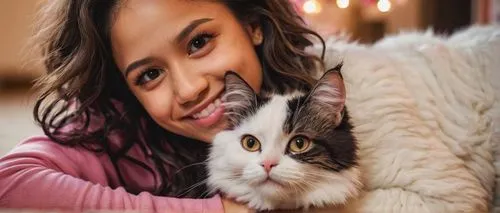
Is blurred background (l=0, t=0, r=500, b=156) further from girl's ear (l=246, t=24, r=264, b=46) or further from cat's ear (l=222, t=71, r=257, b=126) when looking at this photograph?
cat's ear (l=222, t=71, r=257, b=126)

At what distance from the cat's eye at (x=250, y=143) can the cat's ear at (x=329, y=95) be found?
85 mm

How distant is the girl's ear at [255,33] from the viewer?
0.84 meters

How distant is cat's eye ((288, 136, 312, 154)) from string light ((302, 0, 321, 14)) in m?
1.28

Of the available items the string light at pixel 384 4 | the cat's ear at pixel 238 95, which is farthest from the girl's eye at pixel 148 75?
the string light at pixel 384 4

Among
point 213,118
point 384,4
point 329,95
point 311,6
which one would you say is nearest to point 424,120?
point 329,95

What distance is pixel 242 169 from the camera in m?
0.69

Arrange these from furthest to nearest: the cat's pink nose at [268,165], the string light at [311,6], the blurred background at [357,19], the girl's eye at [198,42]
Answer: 1. the blurred background at [357,19]
2. the string light at [311,6]
3. the girl's eye at [198,42]
4. the cat's pink nose at [268,165]

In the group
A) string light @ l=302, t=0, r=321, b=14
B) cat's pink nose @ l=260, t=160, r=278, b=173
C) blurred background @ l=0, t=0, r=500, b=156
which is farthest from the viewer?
blurred background @ l=0, t=0, r=500, b=156

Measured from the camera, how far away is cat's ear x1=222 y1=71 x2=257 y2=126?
740 mm

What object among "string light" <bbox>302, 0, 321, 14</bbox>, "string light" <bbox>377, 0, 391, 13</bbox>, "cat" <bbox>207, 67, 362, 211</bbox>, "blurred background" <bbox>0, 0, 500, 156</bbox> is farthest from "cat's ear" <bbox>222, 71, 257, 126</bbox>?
"string light" <bbox>377, 0, 391, 13</bbox>

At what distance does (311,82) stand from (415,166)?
0.19 metres

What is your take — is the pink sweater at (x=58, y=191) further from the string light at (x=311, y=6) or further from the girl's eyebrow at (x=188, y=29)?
the string light at (x=311, y=6)

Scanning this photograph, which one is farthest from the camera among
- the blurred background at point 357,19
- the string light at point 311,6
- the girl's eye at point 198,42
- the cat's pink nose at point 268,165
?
the blurred background at point 357,19

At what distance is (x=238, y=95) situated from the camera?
74 centimetres
